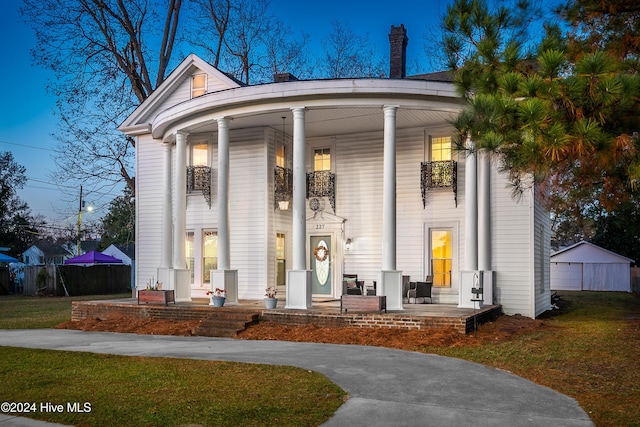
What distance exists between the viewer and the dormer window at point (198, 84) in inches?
677

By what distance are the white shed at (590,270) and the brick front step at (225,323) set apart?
2677cm

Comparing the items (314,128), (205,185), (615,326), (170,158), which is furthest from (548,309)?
(170,158)

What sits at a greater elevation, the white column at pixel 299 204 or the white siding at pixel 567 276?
the white column at pixel 299 204

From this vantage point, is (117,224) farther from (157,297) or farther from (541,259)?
(541,259)

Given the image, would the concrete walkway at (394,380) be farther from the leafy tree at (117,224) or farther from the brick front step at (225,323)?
the leafy tree at (117,224)

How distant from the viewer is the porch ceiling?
45.5 ft

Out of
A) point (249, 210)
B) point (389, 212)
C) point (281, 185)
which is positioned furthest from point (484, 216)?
point (249, 210)

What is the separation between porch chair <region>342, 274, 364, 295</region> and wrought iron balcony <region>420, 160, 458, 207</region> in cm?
261

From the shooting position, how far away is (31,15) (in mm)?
23266

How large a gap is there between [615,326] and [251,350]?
27.0 feet

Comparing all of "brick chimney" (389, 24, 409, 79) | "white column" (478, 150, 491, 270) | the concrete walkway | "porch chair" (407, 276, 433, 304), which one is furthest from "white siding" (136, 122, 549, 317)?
the concrete walkway

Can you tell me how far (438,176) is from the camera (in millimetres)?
15148

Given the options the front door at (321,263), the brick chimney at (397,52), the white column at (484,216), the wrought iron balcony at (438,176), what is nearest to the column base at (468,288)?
the white column at (484,216)

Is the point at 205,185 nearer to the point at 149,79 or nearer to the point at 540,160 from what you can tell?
the point at 149,79
